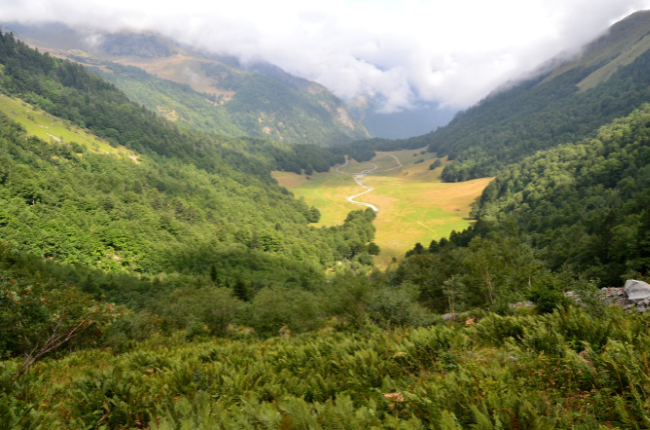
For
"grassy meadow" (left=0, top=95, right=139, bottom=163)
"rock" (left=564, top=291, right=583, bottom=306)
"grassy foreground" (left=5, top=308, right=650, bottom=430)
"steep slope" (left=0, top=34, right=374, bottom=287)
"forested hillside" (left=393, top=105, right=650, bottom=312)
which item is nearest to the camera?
"grassy foreground" (left=5, top=308, right=650, bottom=430)

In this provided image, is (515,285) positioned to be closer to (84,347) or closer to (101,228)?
(84,347)

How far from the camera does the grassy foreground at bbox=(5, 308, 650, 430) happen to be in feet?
20.0

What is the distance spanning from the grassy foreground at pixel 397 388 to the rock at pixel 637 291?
198 inches

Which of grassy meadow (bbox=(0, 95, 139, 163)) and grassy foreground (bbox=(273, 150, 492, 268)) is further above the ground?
grassy meadow (bbox=(0, 95, 139, 163))

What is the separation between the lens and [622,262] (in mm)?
36625

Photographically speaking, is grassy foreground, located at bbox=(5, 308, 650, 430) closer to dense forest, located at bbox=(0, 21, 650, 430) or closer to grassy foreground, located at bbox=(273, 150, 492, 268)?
dense forest, located at bbox=(0, 21, 650, 430)

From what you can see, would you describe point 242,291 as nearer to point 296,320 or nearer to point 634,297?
point 296,320

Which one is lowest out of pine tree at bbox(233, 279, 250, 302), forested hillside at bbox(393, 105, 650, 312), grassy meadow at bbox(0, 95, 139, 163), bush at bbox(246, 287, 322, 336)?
pine tree at bbox(233, 279, 250, 302)

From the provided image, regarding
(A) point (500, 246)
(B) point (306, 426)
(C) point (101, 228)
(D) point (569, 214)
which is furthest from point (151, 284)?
(D) point (569, 214)

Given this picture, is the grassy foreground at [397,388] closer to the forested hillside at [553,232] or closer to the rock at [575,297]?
the rock at [575,297]

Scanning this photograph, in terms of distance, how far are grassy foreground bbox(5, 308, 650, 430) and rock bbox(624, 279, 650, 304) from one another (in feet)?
16.5

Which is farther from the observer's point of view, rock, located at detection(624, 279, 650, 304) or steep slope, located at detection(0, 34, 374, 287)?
steep slope, located at detection(0, 34, 374, 287)

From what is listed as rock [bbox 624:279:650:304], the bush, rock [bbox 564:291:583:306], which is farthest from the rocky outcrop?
the bush

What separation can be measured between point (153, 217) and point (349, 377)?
107949 mm
